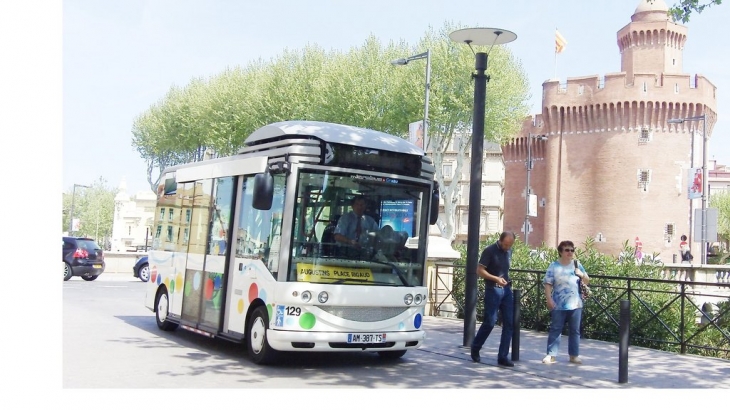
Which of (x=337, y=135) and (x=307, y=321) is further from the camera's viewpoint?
(x=337, y=135)

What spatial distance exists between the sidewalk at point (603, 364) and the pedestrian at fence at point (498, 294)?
0.92 ft

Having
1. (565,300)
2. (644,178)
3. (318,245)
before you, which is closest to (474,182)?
(565,300)

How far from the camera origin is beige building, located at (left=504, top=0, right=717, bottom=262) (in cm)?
5344

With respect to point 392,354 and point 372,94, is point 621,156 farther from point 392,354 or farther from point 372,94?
point 392,354

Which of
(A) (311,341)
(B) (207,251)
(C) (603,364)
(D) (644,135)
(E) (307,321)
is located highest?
(D) (644,135)

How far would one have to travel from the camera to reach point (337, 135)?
9.12m

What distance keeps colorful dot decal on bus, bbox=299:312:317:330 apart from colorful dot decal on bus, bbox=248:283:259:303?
789 millimetres

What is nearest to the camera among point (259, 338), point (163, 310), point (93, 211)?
point (259, 338)

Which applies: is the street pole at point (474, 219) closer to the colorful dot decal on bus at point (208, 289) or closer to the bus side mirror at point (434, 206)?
the bus side mirror at point (434, 206)

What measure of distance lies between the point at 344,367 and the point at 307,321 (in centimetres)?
100

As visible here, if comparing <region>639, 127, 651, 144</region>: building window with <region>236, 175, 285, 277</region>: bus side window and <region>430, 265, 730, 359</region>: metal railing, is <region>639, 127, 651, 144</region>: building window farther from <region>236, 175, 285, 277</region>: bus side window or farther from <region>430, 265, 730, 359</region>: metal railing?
<region>236, 175, 285, 277</region>: bus side window

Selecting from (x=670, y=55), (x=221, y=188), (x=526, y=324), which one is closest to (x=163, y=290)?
(x=221, y=188)

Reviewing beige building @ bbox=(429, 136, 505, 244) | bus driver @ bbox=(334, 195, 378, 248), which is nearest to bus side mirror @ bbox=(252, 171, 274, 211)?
bus driver @ bbox=(334, 195, 378, 248)

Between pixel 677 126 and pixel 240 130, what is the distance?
1203 inches
